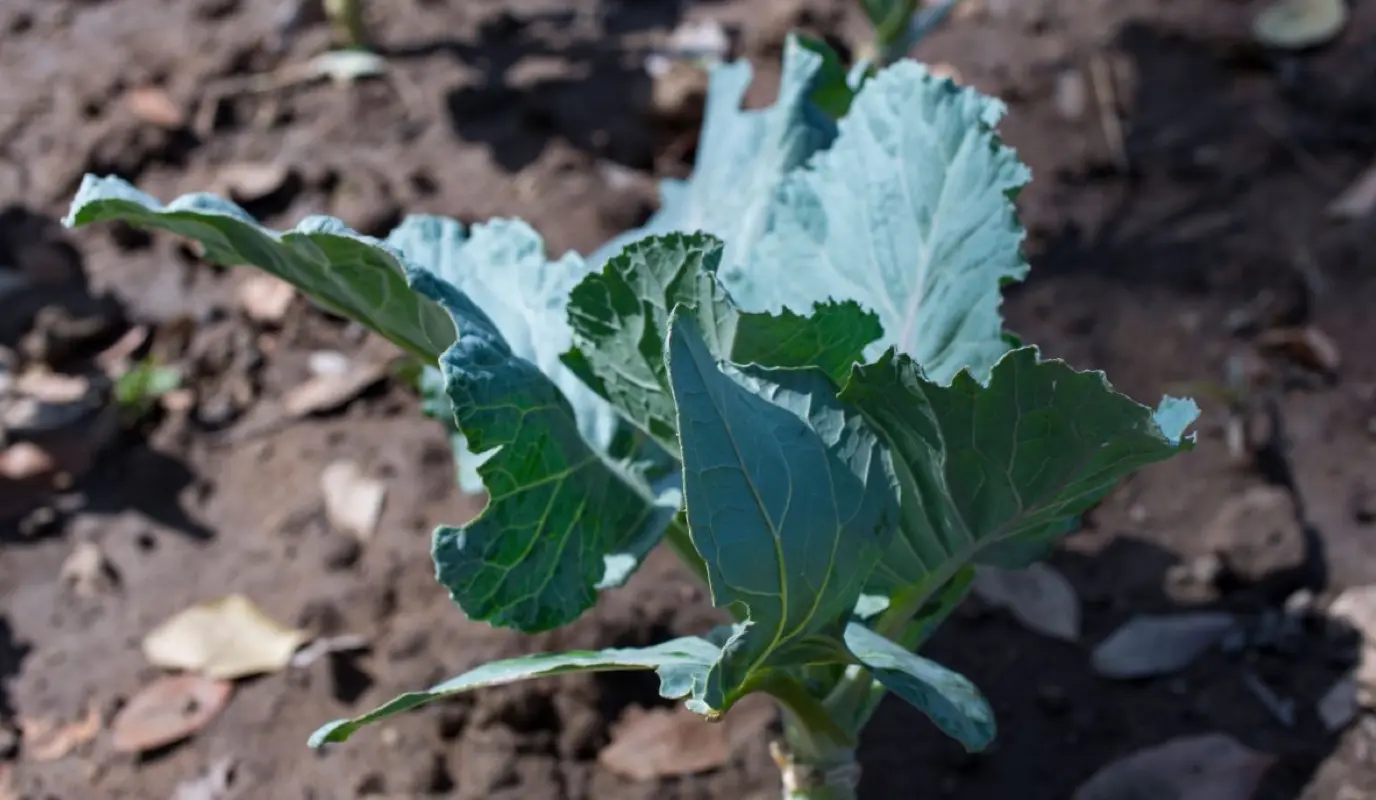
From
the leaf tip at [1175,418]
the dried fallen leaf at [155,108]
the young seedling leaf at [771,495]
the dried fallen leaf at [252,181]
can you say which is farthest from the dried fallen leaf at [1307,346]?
the dried fallen leaf at [155,108]

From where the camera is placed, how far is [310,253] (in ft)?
4.61

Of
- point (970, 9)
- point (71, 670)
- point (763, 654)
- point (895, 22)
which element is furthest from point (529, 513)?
point (970, 9)

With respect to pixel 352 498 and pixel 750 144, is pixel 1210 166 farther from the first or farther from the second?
pixel 352 498

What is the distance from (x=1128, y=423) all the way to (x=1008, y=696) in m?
0.90

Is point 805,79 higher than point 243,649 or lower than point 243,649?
higher

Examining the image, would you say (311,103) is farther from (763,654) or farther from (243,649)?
(763,654)

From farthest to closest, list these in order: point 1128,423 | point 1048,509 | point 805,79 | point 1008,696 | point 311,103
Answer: point 311,103
point 1008,696
point 805,79
point 1048,509
point 1128,423

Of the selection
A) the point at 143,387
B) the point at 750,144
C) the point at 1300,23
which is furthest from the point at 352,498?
the point at 1300,23

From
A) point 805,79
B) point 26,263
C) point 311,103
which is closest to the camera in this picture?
point 805,79

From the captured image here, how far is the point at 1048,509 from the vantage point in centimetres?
139

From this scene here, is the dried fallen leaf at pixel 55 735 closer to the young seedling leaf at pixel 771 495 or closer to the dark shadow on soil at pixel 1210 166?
the young seedling leaf at pixel 771 495

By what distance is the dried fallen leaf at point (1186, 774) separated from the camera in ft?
5.96

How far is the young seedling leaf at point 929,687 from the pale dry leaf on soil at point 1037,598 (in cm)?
69

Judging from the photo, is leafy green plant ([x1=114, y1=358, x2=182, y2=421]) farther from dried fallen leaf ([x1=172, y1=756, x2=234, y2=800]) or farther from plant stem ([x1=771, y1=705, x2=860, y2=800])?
plant stem ([x1=771, y1=705, x2=860, y2=800])
